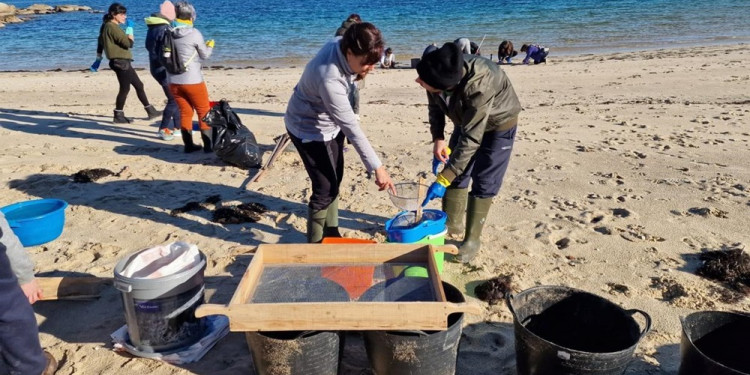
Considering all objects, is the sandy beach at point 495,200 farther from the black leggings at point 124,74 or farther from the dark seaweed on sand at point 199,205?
the black leggings at point 124,74

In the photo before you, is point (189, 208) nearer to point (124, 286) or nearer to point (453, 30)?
point (124, 286)

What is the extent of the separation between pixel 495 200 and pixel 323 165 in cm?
223

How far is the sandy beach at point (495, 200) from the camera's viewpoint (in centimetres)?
342

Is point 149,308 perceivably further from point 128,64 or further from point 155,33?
point 128,64

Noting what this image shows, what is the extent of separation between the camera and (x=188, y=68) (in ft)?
20.2

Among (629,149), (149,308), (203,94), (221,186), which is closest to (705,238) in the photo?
(629,149)

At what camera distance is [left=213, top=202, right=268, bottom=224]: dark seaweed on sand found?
16.3 feet

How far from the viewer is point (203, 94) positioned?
21.2 ft

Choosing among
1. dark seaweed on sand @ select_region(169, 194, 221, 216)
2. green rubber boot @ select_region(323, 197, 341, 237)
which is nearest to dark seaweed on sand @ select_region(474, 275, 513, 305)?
green rubber boot @ select_region(323, 197, 341, 237)

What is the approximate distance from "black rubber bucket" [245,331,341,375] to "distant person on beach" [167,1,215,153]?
14.2 ft

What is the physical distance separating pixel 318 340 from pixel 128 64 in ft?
22.8

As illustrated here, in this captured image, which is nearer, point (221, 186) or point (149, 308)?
point (149, 308)

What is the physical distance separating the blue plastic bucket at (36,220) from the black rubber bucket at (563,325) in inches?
147

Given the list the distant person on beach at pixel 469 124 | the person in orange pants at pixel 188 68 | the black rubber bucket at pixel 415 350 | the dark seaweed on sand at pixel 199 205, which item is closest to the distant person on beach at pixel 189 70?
the person in orange pants at pixel 188 68
